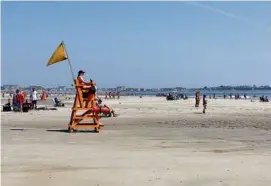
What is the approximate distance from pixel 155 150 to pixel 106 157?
1633 mm

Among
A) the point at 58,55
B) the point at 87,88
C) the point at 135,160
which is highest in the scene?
the point at 58,55

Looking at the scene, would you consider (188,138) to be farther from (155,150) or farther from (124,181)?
(124,181)

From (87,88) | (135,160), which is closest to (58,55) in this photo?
(87,88)

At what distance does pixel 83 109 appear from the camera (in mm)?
17625

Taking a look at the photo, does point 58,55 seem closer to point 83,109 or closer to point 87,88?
point 87,88

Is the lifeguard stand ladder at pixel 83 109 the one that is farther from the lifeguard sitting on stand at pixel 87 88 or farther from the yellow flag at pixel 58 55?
the yellow flag at pixel 58 55

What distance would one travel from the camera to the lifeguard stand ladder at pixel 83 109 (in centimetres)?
1730

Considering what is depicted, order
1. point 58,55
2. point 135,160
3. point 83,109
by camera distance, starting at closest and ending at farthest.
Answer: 1. point 135,160
2. point 83,109
3. point 58,55

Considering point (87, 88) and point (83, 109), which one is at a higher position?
point (87, 88)

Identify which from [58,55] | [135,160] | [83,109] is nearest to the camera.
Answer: [135,160]

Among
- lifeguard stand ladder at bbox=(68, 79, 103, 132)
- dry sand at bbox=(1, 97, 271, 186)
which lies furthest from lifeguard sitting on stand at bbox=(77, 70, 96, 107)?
dry sand at bbox=(1, 97, 271, 186)

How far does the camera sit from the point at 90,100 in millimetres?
17953

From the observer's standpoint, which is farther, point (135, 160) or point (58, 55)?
point (58, 55)

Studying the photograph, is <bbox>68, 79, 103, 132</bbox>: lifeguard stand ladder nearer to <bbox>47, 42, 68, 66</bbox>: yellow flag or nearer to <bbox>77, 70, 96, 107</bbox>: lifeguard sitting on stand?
<bbox>77, 70, 96, 107</bbox>: lifeguard sitting on stand
